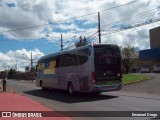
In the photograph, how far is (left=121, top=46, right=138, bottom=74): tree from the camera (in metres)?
95.8

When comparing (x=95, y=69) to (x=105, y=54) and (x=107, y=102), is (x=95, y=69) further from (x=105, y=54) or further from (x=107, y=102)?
(x=107, y=102)

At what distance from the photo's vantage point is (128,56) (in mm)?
96625

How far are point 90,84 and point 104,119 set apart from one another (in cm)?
892

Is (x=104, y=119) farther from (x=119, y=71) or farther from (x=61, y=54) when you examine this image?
(x=61, y=54)

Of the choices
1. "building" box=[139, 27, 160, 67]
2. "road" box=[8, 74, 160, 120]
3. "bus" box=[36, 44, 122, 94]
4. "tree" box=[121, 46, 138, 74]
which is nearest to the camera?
"road" box=[8, 74, 160, 120]

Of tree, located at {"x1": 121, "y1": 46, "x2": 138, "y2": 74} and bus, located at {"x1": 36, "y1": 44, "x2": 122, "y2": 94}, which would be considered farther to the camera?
tree, located at {"x1": 121, "y1": 46, "x2": 138, "y2": 74}

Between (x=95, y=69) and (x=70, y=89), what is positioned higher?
(x=95, y=69)

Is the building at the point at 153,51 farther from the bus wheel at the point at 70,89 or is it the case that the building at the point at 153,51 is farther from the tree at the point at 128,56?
the bus wheel at the point at 70,89

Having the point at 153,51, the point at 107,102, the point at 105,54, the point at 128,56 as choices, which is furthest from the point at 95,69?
the point at 128,56

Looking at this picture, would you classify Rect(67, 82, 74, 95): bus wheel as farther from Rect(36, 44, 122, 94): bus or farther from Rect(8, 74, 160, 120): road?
Rect(8, 74, 160, 120): road

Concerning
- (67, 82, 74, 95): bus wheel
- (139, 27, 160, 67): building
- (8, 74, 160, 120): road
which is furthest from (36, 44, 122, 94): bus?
(139, 27, 160, 67): building

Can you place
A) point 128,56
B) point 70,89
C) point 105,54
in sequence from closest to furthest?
point 105,54
point 70,89
point 128,56

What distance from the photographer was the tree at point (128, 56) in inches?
3770

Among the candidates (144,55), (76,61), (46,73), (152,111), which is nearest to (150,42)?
(144,55)
